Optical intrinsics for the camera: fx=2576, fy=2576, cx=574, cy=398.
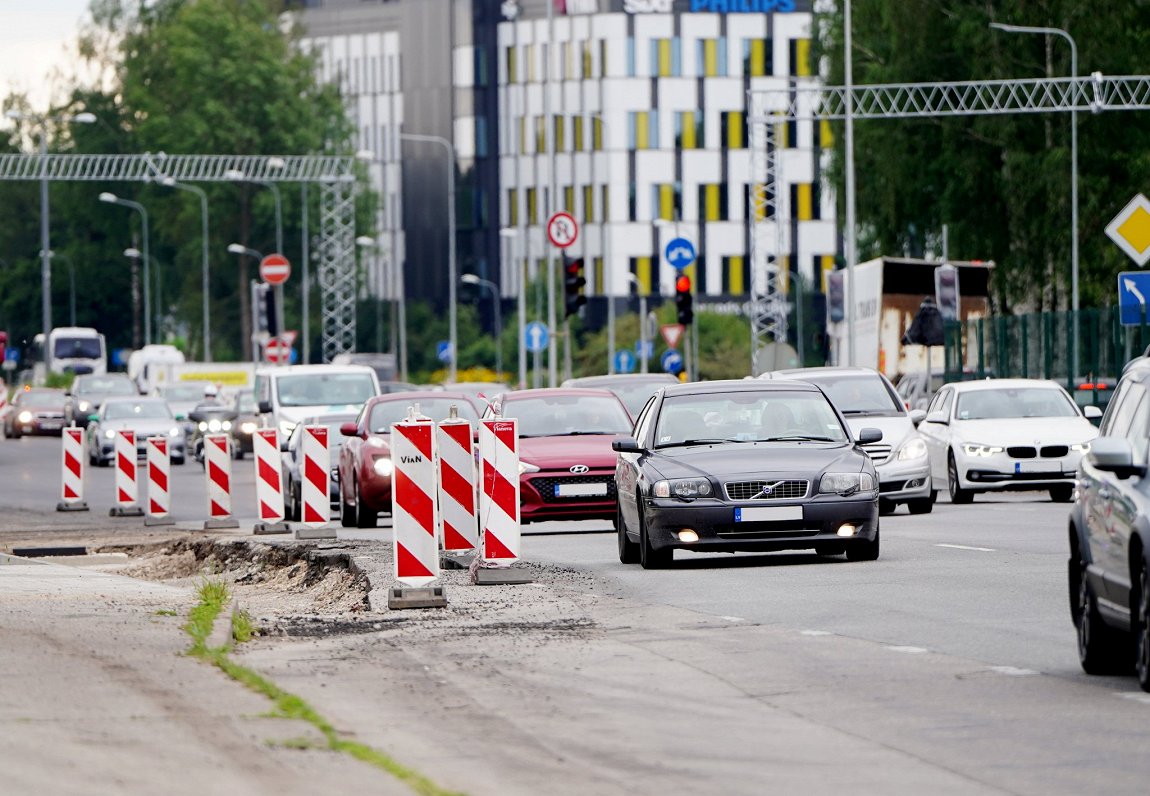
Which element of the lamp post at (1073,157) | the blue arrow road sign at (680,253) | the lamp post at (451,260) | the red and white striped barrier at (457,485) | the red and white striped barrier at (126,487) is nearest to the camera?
the red and white striped barrier at (457,485)

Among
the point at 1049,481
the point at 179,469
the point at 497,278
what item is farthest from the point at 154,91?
the point at 1049,481

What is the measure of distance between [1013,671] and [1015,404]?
68.1 feet

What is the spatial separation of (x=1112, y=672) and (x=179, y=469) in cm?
4601

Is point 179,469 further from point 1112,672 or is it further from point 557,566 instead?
point 1112,672

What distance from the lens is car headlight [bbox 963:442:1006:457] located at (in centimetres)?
3131

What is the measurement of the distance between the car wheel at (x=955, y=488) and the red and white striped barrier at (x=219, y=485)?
8.87 metres

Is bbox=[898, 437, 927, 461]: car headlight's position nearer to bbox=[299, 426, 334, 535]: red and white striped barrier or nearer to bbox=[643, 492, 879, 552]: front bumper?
bbox=[299, 426, 334, 535]: red and white striped barrier

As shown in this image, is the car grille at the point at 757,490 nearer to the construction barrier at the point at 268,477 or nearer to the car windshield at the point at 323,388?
the construction barrier at the point at 268,477

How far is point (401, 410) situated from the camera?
31031 millimetres

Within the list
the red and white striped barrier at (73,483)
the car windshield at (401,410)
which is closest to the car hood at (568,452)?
the car windshield at (401,410)

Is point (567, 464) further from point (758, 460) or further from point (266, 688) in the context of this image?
point (266, 688)

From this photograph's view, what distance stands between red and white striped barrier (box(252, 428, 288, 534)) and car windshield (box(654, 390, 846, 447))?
7888 mm

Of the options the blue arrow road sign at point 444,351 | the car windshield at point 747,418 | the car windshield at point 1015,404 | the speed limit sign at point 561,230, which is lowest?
the blue arrow road sign at point 444,351

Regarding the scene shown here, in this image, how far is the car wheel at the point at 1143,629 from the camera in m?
10.7
